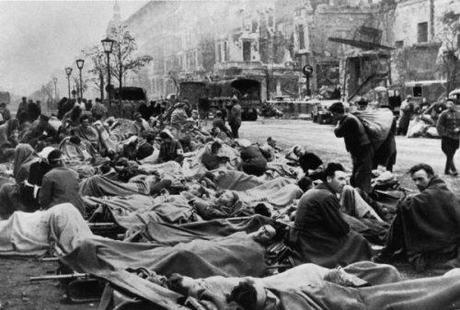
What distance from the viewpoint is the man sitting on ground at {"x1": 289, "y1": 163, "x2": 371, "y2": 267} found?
23.4 ft

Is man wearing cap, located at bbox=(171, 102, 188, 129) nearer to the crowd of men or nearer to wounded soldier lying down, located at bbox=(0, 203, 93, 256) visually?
the crowd of men

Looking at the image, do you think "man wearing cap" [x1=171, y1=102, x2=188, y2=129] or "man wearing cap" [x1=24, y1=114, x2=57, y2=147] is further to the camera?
"man wearing cap" [x1=171, y1=102, x2=188, y2=129]

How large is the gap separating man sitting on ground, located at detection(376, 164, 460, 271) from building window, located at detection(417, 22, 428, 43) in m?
43.9

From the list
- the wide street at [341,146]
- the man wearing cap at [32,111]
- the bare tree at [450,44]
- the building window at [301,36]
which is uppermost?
the building window at [301,36]

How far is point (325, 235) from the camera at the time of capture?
7.25 metres

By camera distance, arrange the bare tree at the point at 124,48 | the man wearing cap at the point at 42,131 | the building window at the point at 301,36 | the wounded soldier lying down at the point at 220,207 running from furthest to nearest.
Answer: the building window at the point at 301,36
the bare tree at the point at 124,48
the man wearing cap at the point at 42,131
the wounded soldier lying down at the point at 220,207

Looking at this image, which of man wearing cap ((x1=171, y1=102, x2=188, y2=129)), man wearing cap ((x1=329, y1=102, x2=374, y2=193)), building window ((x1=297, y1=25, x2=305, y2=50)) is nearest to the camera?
man wearing cap ((x1=329, y1=102, x2=374, y2=193))

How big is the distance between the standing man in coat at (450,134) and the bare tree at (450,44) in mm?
24170

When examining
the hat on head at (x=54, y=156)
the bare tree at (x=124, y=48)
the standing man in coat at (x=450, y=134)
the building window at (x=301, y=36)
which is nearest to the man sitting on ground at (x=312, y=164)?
the hat on head at (x=54, y=156)

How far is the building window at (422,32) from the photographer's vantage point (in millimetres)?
48406

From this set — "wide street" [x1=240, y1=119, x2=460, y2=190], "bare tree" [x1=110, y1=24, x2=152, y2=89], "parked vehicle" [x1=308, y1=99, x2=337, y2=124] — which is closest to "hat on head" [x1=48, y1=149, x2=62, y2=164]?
"wide street" [x1=240, y1=119, x2=460, y2=190]

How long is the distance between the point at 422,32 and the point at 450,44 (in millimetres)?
6784

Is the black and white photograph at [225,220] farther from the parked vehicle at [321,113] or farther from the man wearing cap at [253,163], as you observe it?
the parked vehicle at [321,113]

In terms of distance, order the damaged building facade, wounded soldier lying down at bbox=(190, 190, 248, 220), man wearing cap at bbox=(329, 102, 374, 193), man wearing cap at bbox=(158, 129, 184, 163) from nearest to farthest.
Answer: wounded soldier lying down at bbox=(190, 190, 248, 220) → man wearing cap at bbox=(329, 102, 374, 193) → man wearing cap at bbox=(158, 129, 184, 163) → the damaged building facade
